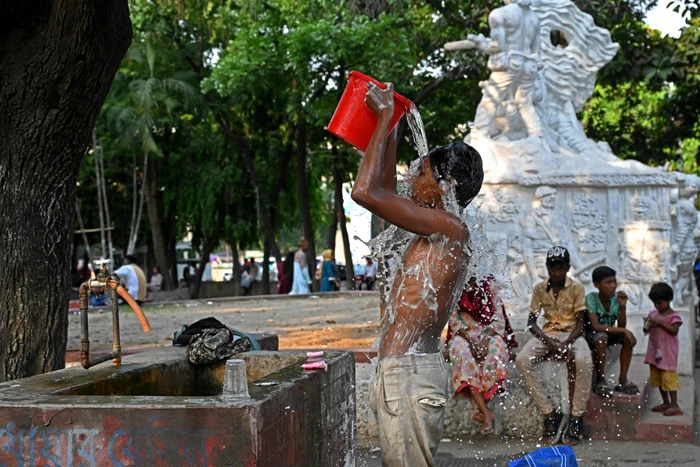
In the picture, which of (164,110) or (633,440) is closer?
(633,440)

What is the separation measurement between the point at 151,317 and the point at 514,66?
6.42 m

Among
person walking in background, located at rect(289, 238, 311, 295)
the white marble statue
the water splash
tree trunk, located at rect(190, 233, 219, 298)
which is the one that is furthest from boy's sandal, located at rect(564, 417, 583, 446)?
tree trunk, located at rect(190, 233, 219, 298)

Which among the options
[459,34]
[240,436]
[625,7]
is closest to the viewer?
[240,436]

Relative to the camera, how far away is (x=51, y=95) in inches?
241

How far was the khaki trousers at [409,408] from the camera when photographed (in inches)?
152

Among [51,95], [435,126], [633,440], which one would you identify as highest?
[435,126]

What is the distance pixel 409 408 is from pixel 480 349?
340 centimetres

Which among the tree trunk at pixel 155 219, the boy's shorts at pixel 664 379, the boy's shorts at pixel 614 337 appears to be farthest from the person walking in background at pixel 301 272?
the boy's shorts at pixel 664 379

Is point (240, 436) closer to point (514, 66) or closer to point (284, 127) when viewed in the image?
point (514, 66)

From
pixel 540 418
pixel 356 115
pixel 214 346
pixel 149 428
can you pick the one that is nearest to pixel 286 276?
pixel 540 418

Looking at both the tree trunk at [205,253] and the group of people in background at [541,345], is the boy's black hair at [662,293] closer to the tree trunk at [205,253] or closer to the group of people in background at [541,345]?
the group of people in background at [541,345]

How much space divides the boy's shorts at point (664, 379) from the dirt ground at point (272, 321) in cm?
270

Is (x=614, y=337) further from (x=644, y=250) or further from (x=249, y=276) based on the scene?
(x=249, y=276)

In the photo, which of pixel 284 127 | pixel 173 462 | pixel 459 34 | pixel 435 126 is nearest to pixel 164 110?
pixel 284 127
